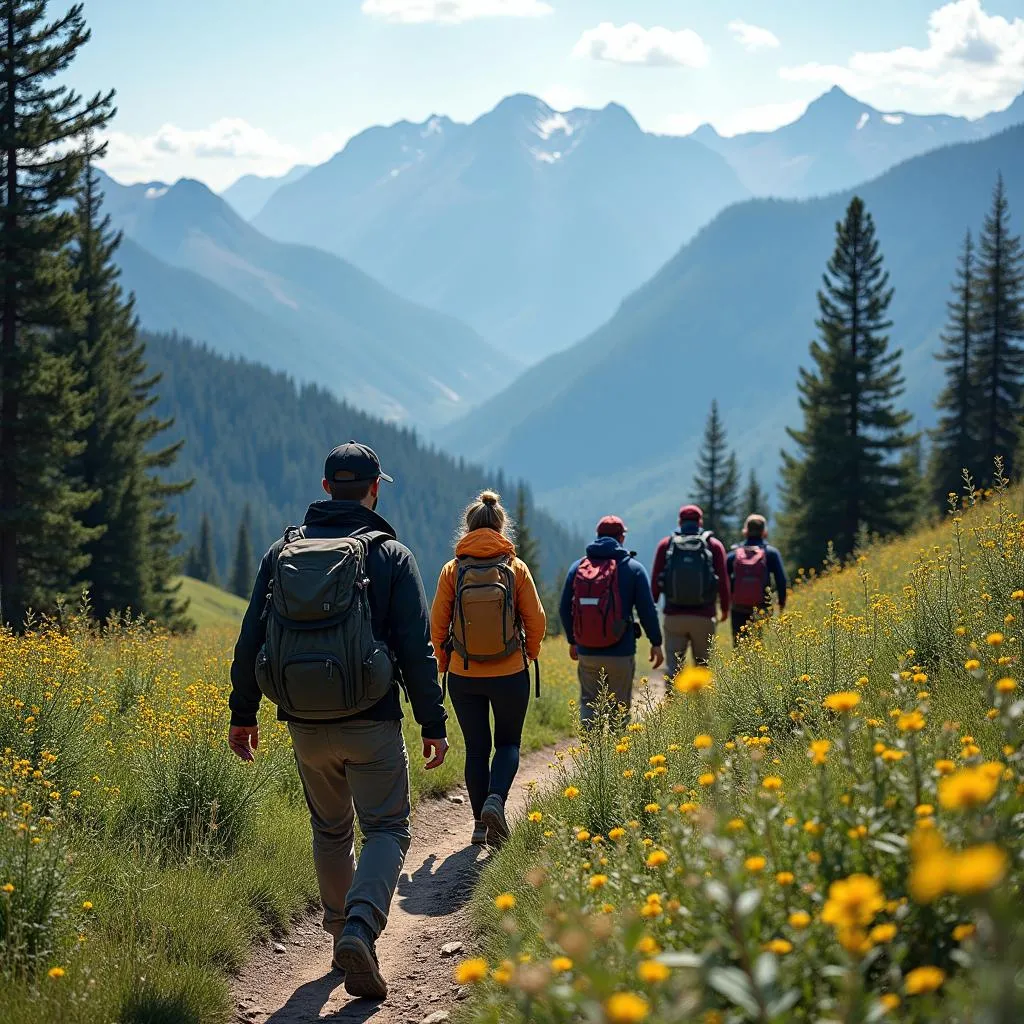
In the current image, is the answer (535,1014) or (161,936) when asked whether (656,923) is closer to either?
(535,1014)

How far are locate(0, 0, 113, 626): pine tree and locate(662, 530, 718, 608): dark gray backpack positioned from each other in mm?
15393

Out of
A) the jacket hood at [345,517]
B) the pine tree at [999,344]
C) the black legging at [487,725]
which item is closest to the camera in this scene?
the jacket hood at [345,517]

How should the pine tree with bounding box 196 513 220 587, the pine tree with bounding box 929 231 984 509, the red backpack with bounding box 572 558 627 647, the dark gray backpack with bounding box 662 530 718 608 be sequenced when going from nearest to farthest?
the red backpack with bounding box 572 558 627 647
the dark gray backpack with bounding box 662 530 718 608
the pine tree with bounding box 929 231 984 509
the pine tree with bounding box 196 513 220 587

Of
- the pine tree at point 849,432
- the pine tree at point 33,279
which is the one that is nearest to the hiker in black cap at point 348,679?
the pine tree at point 33,279

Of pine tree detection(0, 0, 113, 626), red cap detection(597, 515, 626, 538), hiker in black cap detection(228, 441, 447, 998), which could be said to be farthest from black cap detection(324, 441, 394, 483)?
pine tree detection(0, 0, 113, 626)

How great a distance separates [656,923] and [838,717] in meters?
2.54

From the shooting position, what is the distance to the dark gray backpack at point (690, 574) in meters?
10.5

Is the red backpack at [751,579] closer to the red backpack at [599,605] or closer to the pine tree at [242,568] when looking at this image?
the red backpack at [599,605]

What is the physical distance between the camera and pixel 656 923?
3.24 meters


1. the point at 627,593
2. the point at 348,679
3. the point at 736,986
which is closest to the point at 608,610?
the point at 627,593

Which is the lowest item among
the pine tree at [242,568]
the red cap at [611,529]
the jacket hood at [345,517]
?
the pine tree at [242,568]

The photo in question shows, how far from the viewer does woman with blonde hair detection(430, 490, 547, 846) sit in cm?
697

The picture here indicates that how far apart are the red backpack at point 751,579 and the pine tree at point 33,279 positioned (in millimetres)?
15350

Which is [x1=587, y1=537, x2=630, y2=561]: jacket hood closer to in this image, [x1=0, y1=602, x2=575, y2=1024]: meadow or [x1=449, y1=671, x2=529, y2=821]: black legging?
[x1=449, y1=671, x2=529, y2=821]: black legging
